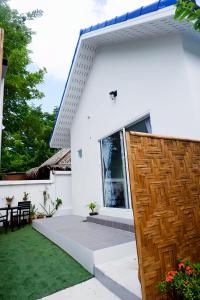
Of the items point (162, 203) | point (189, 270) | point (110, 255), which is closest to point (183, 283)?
point (189, 270)

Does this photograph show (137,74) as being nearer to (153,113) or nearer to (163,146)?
(153,113)

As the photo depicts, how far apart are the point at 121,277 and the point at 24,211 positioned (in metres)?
8.10

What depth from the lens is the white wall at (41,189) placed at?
1116 cm

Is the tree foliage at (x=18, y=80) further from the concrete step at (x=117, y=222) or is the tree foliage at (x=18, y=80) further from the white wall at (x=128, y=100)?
the concrete step at (x=117, y=222)

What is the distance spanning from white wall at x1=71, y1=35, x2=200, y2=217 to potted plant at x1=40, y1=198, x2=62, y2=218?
1.87 m

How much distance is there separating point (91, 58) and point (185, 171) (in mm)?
7119

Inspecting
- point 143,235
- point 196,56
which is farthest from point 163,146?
point 196,56

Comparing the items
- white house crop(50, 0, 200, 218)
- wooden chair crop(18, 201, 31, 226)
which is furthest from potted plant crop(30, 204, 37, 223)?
white house crop(50, 0, 200, 218)

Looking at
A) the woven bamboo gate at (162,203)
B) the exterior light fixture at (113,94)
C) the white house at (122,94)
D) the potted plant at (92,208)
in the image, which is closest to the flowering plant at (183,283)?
the woven bamboo gate at (162,203)

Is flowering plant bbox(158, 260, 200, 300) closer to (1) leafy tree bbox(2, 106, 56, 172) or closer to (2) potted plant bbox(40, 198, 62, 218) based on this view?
(2) potted plant bbox(40, 198, 62, 218)

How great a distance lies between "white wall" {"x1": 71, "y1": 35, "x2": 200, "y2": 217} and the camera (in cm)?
477

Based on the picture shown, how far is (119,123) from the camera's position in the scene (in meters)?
6.97

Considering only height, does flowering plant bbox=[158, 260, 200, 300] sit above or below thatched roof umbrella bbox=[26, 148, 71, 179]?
below

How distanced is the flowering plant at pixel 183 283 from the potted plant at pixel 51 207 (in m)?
10.2
